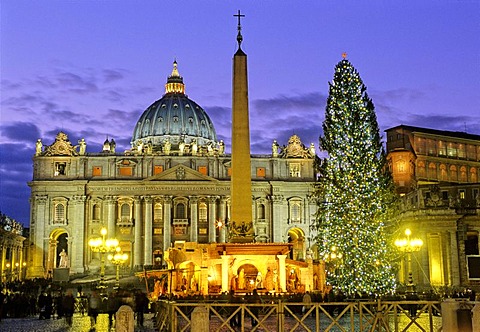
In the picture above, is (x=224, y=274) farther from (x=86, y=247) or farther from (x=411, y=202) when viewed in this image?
(x=86, y=247)

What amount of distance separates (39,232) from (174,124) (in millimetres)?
39943

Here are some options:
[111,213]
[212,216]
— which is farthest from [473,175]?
[111,213]

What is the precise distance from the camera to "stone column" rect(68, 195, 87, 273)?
87250 millimetres

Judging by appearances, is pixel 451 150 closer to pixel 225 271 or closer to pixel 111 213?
pixel 111 213

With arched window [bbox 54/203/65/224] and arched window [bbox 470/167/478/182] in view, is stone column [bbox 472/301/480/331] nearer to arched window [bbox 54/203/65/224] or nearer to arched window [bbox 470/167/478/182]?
arched window [bbox 470/167/478/182]

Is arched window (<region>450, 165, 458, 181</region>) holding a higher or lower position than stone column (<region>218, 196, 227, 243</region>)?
higher

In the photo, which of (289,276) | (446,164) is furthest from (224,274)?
(446,164)

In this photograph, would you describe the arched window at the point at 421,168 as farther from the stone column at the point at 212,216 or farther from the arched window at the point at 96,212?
the arched window at the point at 96,212

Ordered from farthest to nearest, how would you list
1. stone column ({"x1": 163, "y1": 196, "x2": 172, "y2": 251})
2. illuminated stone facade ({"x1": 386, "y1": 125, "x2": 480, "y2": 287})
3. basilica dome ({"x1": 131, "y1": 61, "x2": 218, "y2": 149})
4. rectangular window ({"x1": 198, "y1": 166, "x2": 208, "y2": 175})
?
basilica dome ({"x1": 131, "y1": 61, "x2": 218, "y2": 149}), rectangular window ({"x1": 198, "y1": 166, "x2": 208, "y2": 175}), stone column ({"x1": 163, "y1": 196, "x2": 172, "y2": 251}), illuminated stone facade ({"x1": 386, "y1": 125, "x2": 480, "y2": 287})

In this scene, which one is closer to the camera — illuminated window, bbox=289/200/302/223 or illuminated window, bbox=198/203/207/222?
illuminated window, bbox=198/203/207/222

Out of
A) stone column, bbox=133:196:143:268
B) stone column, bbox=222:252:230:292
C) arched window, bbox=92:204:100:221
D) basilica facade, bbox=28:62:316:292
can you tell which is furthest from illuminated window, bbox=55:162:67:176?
stone column, bbox=222:252:230:292

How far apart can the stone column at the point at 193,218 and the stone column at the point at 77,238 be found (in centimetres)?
1407

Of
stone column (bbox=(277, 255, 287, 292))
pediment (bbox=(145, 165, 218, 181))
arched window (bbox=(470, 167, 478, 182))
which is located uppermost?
pediment (bbox=(145, 165, 218, 181))

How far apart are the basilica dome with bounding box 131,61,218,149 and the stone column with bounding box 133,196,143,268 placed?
2775 cm
